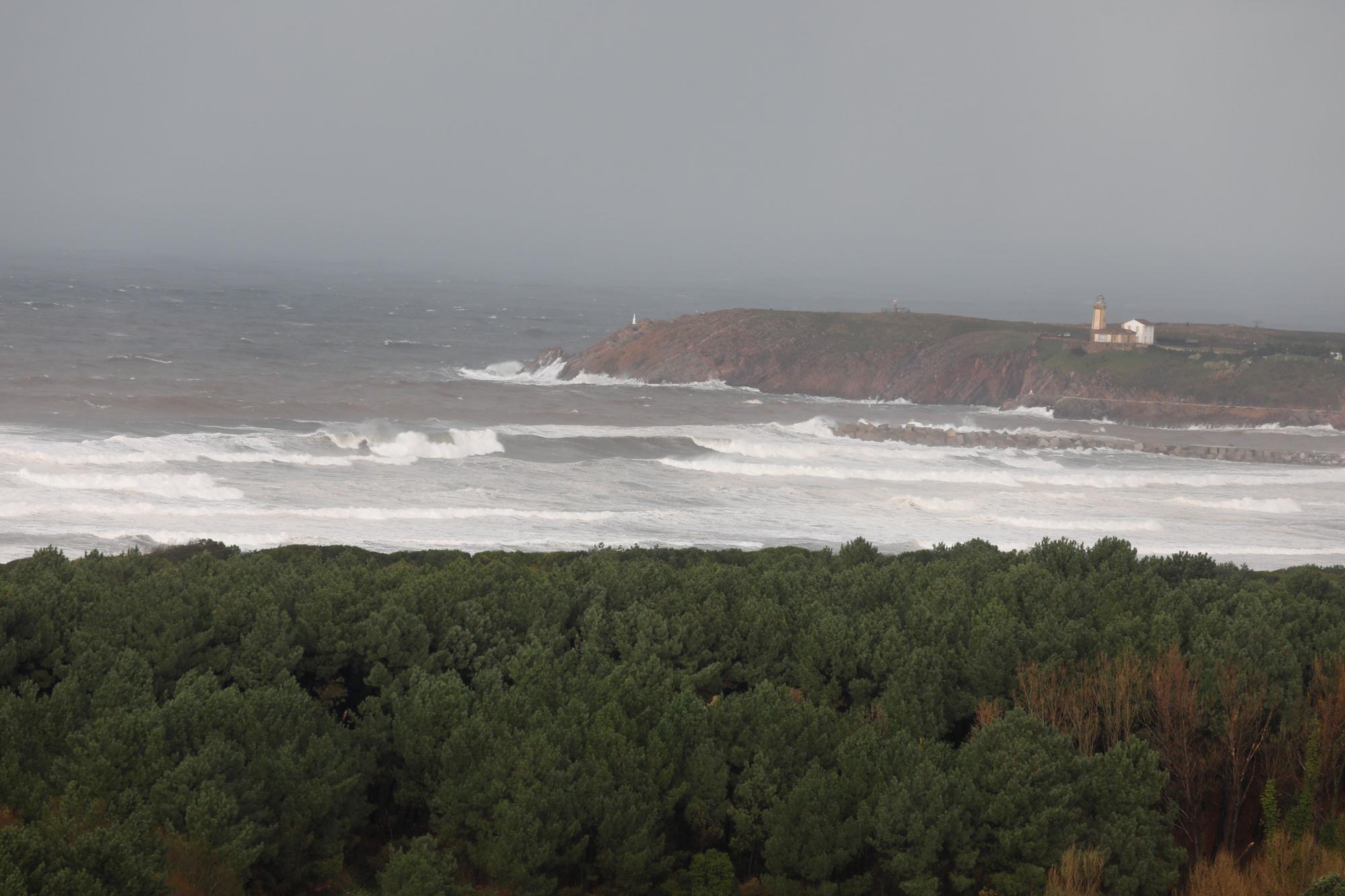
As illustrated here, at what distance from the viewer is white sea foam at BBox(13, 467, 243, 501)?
38312 millimetres

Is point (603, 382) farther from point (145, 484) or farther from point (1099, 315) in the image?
point (145, 484)

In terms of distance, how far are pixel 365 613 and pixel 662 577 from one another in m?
5.48

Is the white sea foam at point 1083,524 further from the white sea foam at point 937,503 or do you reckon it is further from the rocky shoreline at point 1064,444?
the rocky shoreline at point 1064,444

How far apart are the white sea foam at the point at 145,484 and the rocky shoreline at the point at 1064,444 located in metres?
33.8

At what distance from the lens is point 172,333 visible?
3595 inches

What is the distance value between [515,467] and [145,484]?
14.0 metres

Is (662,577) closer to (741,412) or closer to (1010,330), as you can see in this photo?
(741,412)

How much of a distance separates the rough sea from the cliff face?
9.06 ft

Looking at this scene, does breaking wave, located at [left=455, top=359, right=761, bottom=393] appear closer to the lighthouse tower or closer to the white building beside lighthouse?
the white building beside lighthouse

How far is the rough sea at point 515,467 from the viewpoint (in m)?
36.3

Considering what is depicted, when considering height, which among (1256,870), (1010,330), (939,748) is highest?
(1010,330)

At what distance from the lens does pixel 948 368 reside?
269ft

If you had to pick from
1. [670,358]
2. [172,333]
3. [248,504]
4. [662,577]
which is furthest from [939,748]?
[172,333]

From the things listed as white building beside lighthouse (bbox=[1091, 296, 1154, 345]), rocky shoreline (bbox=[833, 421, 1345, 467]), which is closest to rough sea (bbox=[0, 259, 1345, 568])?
rocky shoreline (bbox=[833, 421, 1345, 467])
